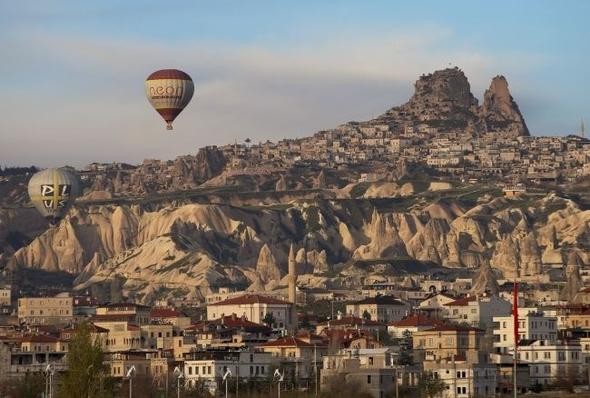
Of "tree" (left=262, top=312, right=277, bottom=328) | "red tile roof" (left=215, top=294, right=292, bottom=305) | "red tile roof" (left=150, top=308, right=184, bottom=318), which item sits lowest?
"tree" (left=262, top=312, right=277, bottom=328)

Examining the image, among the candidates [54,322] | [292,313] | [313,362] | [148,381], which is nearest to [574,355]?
[313,362]

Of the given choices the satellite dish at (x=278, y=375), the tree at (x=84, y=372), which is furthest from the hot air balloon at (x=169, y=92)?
the tree at (x=84, y=372)

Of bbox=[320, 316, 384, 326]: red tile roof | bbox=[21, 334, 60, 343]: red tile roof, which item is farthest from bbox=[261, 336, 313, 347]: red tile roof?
bbox=[320, 316, 384, 326]: red tile roof

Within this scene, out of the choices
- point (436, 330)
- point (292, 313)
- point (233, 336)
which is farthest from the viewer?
point (292, 313)

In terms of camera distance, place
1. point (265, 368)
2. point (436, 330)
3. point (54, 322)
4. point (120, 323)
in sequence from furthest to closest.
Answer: point (54, 322)
point (120, 323)
point (436, 330)
point (265, 368)

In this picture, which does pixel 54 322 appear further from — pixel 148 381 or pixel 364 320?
pixel 148 381

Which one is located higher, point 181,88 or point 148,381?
point 181,88

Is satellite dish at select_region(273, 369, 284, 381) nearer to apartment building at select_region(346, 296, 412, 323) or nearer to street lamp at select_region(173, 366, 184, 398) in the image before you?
street lamp at select_region(173, 366, 184, 398)

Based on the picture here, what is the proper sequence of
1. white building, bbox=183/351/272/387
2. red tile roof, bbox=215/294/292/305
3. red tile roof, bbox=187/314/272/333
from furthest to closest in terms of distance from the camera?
red tile roof, bbox=215/294/292/305
red tile roof, bbox=187/314/272/333
white building, bbox=183/351/272/387
